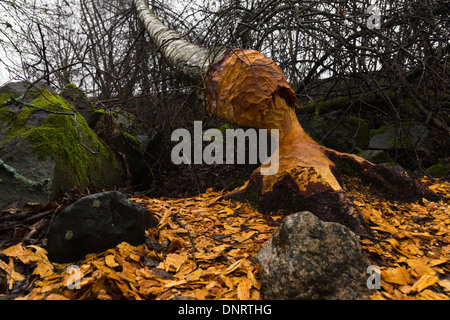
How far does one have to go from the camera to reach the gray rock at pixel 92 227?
A: 1547 millimetres

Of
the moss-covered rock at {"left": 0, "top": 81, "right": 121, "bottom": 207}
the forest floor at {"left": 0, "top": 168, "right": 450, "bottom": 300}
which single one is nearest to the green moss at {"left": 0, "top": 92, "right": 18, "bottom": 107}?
the moss-covered rock at {"left": 0, "top": 81, "right": 121, "bottom": 207}

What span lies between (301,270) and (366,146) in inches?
147

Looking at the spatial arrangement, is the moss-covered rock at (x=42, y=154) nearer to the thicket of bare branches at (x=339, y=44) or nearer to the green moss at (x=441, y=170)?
the thicket of bare branches at (x=339, y=44)

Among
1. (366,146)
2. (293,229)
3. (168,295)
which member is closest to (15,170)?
(168,295)

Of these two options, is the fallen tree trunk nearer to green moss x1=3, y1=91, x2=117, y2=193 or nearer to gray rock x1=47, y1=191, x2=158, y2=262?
gray rock x1=47, y1=191, x2=158, y2=262

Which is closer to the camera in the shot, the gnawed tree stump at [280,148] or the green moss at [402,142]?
the gnawed tree stump at [280,148]

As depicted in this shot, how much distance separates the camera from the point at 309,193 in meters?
2.14

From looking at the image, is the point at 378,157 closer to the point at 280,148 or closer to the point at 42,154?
the point at 280,148

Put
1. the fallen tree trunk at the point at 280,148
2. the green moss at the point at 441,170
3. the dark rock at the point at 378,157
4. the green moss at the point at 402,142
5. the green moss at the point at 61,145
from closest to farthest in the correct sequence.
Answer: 1. the fallen tree trunk at the point at 280,148
2. the green moss at the point at 61,145
3. the green moss at the point at 441,170
4. the dark rock at the point at 378,157
5. the green moss at the point at 402,142

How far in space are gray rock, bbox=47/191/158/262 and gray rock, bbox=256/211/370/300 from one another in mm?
853

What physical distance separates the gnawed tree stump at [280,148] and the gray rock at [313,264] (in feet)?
2.34

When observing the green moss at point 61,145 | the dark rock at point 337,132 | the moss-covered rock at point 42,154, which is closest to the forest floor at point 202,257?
the moss-covered rock at point 42,154

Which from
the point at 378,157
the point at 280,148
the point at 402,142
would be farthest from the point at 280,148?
the point at 402,142
